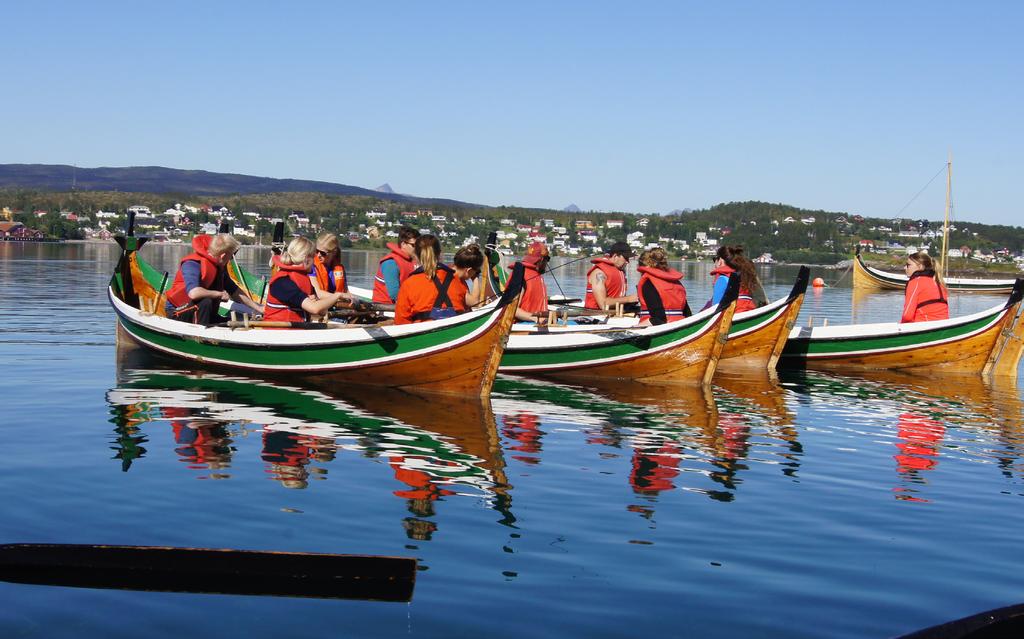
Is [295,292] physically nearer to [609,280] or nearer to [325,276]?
[325,276]

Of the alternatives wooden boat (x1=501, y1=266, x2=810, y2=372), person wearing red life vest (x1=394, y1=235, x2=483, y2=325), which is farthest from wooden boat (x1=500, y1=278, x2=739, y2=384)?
person wearing red life vest (x1=394, y1=235, x2=483, y2=325)

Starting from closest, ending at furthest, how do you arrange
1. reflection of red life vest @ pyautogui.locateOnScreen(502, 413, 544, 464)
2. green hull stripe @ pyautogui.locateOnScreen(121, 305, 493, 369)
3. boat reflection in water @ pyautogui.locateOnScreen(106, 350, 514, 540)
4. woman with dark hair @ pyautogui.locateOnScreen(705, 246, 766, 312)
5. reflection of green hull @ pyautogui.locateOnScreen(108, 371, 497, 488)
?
boat reflection in water @ pyautogui.locateOnScreen(106, 350, 514, 540) → reflection of green hull @ pyautogui.locateOnScreen(108, 371, 497, 488) → reflection of red life vest @ pyautogui.locateOnScreen(502, 413, 544, 464) → green hull stripe @ pyautogui.locateOnScreen(121, 305, 493, 369) → woman with dark hair @ pyautogui.locateOnScreen(705, 246, 766, 312)

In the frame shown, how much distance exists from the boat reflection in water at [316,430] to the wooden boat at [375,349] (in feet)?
0.70

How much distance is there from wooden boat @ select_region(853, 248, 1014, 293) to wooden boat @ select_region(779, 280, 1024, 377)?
44.0m

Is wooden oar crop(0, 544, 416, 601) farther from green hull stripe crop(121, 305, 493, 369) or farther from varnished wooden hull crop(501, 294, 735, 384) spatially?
Result: varnished wooden hull crop(501, 294, 735, 384)

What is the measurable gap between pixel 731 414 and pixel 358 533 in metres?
7.48

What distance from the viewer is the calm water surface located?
609cm

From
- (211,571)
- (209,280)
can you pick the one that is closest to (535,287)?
(209,280)

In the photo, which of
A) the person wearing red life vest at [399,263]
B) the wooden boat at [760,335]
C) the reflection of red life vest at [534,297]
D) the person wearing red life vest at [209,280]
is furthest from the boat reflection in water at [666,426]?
the person wearing red life vest at [209,280]

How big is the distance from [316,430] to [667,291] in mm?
7141

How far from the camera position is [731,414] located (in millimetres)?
13914

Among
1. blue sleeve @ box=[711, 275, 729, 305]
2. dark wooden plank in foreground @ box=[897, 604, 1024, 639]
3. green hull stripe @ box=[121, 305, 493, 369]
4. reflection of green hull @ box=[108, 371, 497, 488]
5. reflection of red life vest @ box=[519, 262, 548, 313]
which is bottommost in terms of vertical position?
reflection of green hull @ box=[108, 371, 497, 488]

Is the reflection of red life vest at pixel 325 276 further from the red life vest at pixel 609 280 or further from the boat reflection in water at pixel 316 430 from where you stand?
the red life vest at pixel 609 280

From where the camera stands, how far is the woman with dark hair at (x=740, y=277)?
16.9 meters
